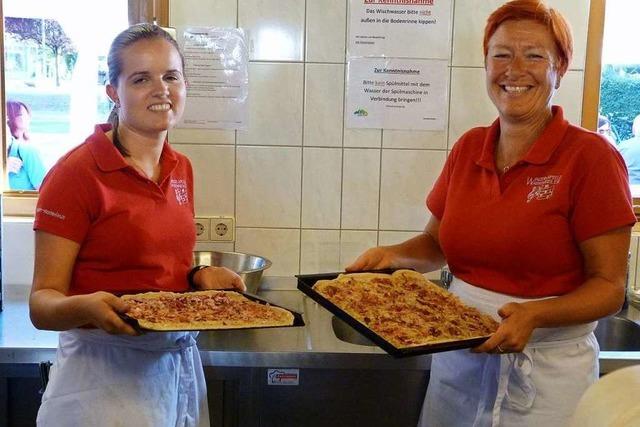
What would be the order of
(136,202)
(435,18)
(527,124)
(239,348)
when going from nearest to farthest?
(136,202) → (527,124) → (239,348) → (435,18)

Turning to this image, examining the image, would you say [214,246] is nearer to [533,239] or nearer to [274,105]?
[274,105]

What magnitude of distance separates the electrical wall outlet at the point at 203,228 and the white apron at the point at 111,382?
Answer: 0.88m

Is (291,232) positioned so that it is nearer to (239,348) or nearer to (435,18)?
(239,348)

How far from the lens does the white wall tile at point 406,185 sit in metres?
2.30

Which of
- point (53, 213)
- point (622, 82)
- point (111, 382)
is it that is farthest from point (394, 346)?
point (622, 82)

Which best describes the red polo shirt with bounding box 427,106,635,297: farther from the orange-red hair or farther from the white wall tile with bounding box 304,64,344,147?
the white wall tile with bounding box 304,64,344,147

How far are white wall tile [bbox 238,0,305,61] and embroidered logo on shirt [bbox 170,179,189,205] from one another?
0.85 metres

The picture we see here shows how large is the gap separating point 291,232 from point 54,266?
1129 mm

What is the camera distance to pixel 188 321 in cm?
135

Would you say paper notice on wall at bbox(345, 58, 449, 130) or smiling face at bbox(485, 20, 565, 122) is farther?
paper notice on wall at bbox(345, 58, 449, 130)

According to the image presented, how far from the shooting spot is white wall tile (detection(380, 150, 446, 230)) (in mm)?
2305

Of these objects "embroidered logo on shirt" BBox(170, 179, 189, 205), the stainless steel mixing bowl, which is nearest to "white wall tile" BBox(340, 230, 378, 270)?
the stainless steel mixing bowl

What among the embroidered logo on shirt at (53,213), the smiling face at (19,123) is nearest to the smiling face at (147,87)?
the embroidered logo on shirt at (53,213)

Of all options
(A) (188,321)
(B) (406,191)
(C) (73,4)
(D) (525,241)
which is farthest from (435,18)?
(A) (188,321)
